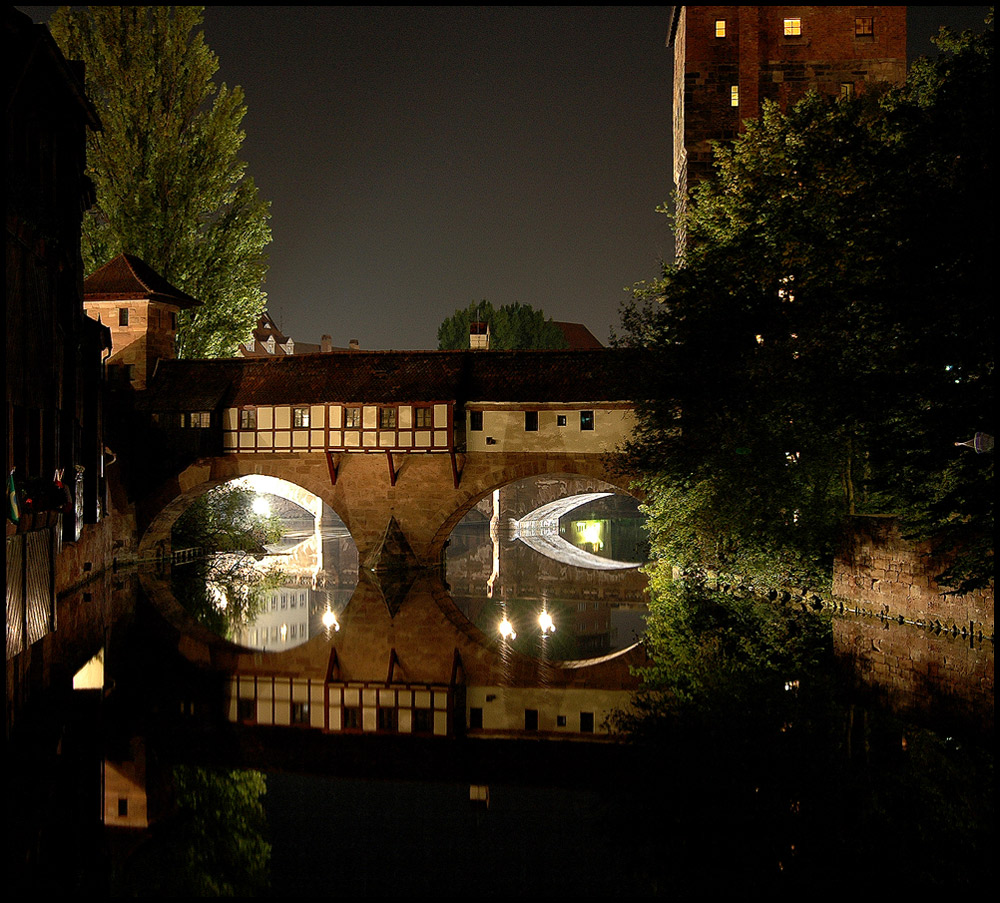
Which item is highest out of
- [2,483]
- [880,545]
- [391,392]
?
[391,392]

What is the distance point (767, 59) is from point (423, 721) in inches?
869

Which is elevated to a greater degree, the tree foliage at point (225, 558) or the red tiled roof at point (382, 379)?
the red tiled roof at point (382, 379)

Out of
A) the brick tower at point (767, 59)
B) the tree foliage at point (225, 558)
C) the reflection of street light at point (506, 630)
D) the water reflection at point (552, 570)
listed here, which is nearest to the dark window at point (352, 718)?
the water reflection at point (552, 570)

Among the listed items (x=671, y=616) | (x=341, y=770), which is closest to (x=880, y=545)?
(x=671, y=616)

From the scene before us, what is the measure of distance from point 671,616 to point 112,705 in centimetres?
972

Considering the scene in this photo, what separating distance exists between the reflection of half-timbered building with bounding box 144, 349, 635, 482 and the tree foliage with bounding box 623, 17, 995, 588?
5.04m

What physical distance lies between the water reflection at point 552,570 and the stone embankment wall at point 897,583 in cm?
355

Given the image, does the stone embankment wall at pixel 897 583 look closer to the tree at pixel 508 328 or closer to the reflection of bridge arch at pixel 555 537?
the reflection of bridge arch at pixel 555 537

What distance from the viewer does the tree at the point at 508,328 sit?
51.8 metres

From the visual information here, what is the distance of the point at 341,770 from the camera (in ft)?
30.6

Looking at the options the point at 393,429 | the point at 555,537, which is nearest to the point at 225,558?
the point at 393,429

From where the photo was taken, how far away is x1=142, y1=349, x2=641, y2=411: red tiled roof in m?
24.8

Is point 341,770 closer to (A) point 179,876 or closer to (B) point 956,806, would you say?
(A) point 179,876

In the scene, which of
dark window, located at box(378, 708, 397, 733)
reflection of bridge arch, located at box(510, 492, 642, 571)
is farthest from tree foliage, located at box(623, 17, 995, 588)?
reflection of bridge arch, located at box(510, 492, 642, 571)
